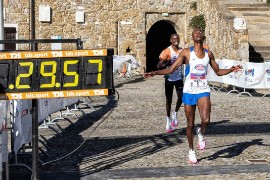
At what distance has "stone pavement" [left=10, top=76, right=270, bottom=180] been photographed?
770 centimetres

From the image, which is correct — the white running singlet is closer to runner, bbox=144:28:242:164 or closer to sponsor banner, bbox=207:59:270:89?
runner, bbox=144:28:242:164

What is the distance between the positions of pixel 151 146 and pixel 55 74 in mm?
3302

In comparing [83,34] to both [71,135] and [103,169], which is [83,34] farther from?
[103,169]

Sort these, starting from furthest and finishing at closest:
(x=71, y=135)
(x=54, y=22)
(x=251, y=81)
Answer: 1. (x=54, y=22)
2. (x=251, y=81)
3. (x=71, y=135)

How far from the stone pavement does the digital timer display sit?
2.76ft

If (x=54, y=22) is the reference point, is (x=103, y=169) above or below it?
below

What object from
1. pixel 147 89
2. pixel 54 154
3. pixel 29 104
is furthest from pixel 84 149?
pixel 147 89

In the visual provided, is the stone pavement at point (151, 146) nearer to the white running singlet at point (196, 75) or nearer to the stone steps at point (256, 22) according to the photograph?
the white running singlet at point (196, 75)

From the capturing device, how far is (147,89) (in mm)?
21719

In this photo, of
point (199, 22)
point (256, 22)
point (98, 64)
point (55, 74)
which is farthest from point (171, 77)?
point (199, 22)

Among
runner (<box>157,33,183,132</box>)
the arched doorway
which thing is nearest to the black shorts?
runner (<box>157,33,183,132</box>)

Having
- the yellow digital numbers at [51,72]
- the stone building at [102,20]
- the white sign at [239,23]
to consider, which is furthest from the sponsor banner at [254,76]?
the yellow digital numbers at [51,72]

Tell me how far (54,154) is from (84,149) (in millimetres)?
566

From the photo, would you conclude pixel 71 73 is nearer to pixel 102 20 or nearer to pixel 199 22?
pixel 199 22
